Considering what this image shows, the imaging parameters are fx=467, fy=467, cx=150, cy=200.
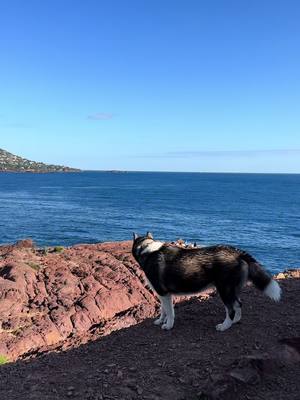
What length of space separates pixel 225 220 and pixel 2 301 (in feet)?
215

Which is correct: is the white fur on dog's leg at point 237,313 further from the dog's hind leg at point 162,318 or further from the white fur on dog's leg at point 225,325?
the dog's hind leg at point 162,318

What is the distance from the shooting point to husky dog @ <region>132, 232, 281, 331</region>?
9.90m

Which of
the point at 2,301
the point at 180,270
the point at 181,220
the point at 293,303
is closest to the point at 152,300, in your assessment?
the point at 2,301

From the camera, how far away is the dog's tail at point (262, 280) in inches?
383

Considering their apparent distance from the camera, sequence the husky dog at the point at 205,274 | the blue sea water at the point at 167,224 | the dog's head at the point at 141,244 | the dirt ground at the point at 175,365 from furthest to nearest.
→ the blue sea water at the point at 167,224, the dog's head at the point at 141,244, the husky dog at the point at 205,274, the dirt ground at the point at 175,365

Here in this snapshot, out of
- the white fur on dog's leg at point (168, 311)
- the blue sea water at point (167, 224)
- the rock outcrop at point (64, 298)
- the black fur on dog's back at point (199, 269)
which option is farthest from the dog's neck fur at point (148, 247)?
the blue sea water at point (167, 224)

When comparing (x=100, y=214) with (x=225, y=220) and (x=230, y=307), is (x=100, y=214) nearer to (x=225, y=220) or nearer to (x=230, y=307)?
(x=225, y=220)

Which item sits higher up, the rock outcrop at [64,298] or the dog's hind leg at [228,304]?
the dog's hind leg at [228,304]

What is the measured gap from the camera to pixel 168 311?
10.4 meters

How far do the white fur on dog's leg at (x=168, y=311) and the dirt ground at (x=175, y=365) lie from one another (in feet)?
0.49

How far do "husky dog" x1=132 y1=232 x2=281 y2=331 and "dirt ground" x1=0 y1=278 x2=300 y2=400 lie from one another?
0.60 metres

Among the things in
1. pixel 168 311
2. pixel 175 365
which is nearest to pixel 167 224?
pixel 168 311

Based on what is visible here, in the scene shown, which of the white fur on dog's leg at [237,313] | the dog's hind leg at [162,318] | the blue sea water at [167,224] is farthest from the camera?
the blue sea water at [167,224]

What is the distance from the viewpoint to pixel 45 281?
21.5 m
